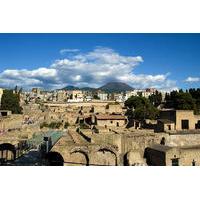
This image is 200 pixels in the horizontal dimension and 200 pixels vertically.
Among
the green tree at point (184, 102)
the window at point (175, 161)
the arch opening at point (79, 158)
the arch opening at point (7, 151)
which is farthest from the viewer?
the green tree at point (184, 102)

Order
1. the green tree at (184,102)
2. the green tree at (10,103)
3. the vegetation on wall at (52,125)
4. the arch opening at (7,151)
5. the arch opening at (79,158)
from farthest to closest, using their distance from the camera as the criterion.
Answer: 1. the green tree at (10,103)
2. the green tree at (184,102)
3. the vegetation on wall at (52,125)
4. the arch opening at (7,151)
5. the arch opening at (79,158)

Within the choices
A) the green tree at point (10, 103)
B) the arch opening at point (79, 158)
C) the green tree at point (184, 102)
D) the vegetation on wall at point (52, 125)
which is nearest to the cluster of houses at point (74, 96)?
the green tree at point (10, 103)

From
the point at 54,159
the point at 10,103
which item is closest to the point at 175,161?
the point at 54,159

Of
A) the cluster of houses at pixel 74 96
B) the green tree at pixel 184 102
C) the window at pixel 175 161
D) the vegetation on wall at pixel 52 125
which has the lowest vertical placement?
the window at pixel 175 161

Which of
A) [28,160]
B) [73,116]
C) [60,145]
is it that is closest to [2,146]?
[28,160]

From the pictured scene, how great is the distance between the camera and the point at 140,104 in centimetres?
3175

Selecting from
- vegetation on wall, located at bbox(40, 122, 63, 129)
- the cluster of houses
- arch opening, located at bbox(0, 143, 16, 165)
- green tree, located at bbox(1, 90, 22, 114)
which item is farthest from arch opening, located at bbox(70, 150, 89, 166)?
the cluster of houses

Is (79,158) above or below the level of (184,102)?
below

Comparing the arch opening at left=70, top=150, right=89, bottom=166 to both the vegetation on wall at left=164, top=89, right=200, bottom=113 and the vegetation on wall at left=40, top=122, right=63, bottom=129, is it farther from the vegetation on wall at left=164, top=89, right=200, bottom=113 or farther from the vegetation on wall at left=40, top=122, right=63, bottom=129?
the vegetation on wall at left=164, top=89, right=200, bottom=113

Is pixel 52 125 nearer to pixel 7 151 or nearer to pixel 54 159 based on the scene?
pixel 7 151

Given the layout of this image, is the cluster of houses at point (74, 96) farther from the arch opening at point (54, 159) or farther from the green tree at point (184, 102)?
the arch opening at point (54, 159)

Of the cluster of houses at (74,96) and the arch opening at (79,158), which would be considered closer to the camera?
the arch opening at (79,158)
